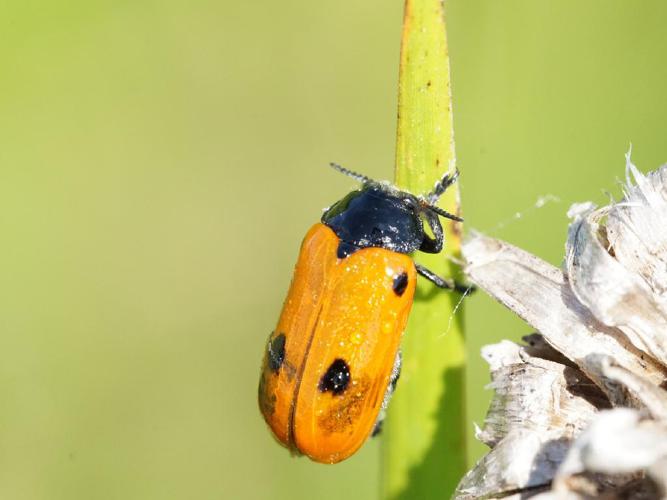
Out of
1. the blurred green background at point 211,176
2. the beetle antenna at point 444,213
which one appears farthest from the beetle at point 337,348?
the blurred green background at point 211,176

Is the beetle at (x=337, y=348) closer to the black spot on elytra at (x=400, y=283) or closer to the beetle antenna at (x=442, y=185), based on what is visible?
the black spot on elytra at (x=400, y=283)

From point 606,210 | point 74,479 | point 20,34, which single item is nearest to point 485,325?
point 606,210

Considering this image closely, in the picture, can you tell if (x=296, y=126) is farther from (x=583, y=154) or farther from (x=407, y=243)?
(x=407, y=243)

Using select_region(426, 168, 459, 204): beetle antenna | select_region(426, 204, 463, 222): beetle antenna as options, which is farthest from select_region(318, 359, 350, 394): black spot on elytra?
select_region(426, 168, 459, 204): beetle antenna

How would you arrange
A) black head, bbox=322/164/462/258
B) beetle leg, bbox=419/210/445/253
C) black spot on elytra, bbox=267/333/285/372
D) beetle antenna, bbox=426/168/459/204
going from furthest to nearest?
black head, bbox=322/164/462/258 → black spot on elytra, bbox=267/333/285/372 → beetle leg, bbox=419/210/445/253 → beetle antenna, bbox=426/168/459/204

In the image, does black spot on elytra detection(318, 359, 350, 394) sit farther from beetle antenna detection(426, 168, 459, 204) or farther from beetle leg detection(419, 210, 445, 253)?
beetle antenna detection(426, 168, 459, 204)

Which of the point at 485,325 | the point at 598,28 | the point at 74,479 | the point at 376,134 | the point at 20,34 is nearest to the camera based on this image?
the point at 485,325

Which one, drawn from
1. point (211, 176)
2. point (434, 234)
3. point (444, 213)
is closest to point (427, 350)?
point (444, 213)

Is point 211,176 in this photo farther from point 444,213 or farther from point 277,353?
point 444,213

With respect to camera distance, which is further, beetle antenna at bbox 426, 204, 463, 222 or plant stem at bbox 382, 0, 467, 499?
beetle antenna at bbox 426, 204, 463, 222
